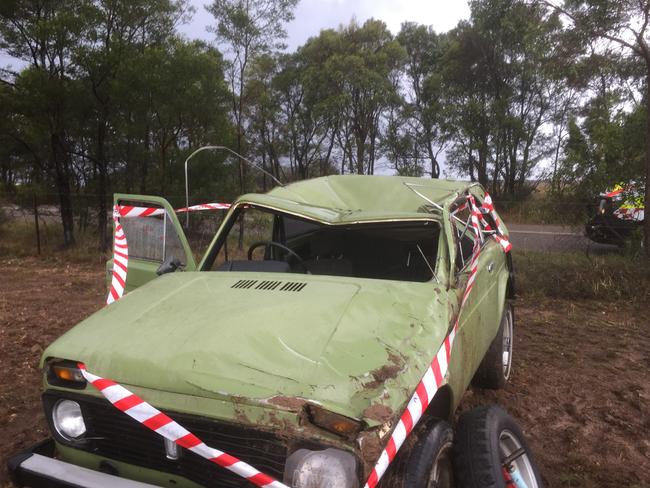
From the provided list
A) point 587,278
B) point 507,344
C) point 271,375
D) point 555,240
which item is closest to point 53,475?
point 271,375

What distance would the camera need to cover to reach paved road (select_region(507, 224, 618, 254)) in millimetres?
8344

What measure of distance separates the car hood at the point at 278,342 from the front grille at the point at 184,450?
0.42ft

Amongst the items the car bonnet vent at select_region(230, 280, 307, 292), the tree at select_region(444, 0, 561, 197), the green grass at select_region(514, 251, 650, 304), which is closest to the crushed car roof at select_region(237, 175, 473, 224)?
the car bonnet vent at select_region(230, 280, 307, 292)

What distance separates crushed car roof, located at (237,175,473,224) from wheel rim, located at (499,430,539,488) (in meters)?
1.60

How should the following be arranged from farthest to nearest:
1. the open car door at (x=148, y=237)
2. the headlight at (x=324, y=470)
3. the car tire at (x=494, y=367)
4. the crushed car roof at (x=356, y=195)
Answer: the car tire at (x=494, y=367) → the open car door at (x=148, y=237) → the crushed car roof at (x=356, y=195) → the headlight at (x=324, y=470)

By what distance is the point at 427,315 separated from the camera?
235cm

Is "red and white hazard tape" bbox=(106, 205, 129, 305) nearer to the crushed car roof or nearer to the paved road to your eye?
the crushed car roof

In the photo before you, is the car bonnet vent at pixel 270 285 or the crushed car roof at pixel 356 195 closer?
the car bonnet vent at pixel 270 285

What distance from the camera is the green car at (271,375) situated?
5.70ft

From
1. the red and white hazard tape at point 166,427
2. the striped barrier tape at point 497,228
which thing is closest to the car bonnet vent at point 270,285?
the red and white hazard tape at point 166,427

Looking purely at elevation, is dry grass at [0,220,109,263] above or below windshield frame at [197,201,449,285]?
below

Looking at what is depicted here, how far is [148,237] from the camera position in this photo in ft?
12.7

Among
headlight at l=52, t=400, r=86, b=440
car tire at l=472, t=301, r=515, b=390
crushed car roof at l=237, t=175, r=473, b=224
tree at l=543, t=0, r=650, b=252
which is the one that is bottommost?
car tire at l=472, t=301, r=515, b=390

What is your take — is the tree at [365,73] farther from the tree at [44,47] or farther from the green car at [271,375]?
the green car at [271,375]
